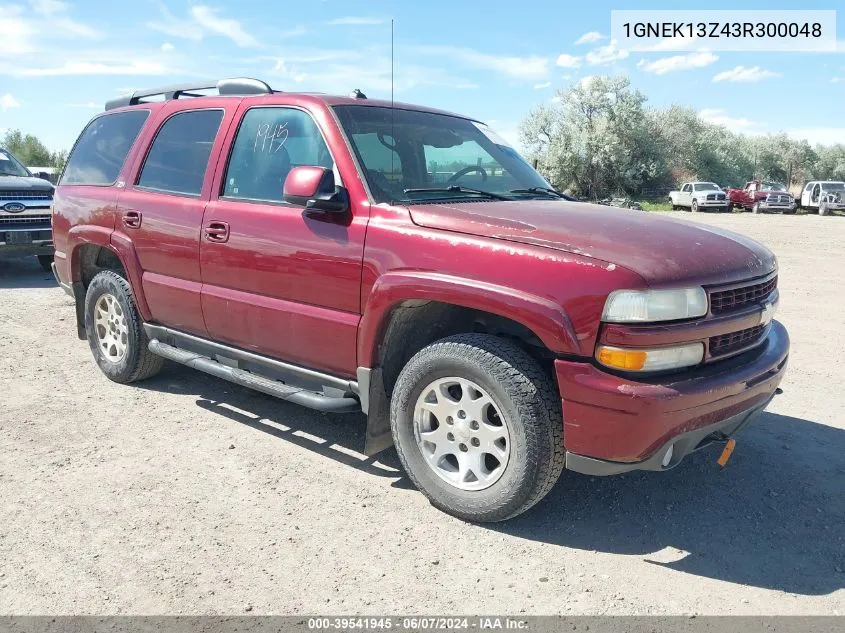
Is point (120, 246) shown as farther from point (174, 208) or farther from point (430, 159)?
point (430, 159)

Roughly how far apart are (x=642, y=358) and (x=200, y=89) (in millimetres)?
3675

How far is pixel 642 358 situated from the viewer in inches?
109

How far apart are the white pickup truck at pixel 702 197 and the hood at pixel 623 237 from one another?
35681 mm

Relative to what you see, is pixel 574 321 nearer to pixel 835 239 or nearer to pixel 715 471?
pixel 715 471

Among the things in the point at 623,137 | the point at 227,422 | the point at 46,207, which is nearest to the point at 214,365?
the point at 227,422

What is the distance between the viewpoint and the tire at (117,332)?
16.4 ft

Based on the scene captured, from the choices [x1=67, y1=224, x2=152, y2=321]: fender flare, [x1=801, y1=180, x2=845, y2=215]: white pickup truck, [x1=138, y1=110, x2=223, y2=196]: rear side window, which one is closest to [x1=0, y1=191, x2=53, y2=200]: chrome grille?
[x1=67, y1=224, x2=152, y2=321]: fender flare

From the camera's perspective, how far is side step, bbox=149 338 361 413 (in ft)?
12.0

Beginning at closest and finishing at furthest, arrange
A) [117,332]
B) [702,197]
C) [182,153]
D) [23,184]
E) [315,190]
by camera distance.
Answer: [315,190], [182,153], [117,332], [23,184], [702,197]

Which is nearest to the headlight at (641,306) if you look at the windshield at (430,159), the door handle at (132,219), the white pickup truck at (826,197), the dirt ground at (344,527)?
the dirt ground at (344,527)

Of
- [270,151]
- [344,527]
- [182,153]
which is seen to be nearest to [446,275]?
[344,527]

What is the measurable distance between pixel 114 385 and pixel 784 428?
483 centimetres

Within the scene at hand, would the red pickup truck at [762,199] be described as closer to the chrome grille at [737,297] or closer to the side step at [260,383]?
the chrome grille at [737,297]

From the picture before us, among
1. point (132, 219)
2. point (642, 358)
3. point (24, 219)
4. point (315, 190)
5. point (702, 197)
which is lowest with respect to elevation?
point (642, 358)
